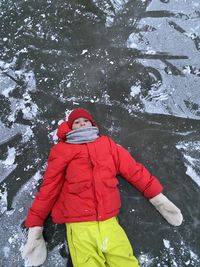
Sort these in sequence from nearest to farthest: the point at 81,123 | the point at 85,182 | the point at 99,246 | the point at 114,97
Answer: the point at 99,246 < the point at 85,182 < the point at 81,123 < the point at 114,97

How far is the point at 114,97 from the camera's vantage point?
1.97 meters

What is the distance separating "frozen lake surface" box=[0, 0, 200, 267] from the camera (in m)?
1.67

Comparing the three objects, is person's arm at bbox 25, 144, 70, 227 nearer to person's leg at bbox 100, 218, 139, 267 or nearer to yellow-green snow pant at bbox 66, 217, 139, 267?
yellow-green snow pant at bbox 66, 217, 139, 267

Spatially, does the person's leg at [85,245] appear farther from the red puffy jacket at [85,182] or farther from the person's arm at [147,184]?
the person's arm at [147,184]

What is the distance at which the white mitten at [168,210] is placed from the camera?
1652 millimetres

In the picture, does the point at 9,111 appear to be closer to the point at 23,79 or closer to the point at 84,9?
the point at 23,79

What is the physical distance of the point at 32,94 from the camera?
2.01 metres

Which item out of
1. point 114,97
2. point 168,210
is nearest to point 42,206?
point 168,210

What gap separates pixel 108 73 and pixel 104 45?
7.9 inches

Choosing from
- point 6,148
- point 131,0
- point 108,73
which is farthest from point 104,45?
point 6,148

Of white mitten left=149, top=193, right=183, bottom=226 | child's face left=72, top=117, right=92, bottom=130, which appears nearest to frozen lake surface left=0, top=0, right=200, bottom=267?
white mitten left=149, top=193, right=183, bottom=226

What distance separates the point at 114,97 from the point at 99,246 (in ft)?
2.63

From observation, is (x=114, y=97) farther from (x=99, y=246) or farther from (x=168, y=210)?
(x=99, y=246)

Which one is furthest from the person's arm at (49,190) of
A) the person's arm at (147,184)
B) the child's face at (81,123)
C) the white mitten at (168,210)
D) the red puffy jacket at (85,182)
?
the white mitten at (168,210)
